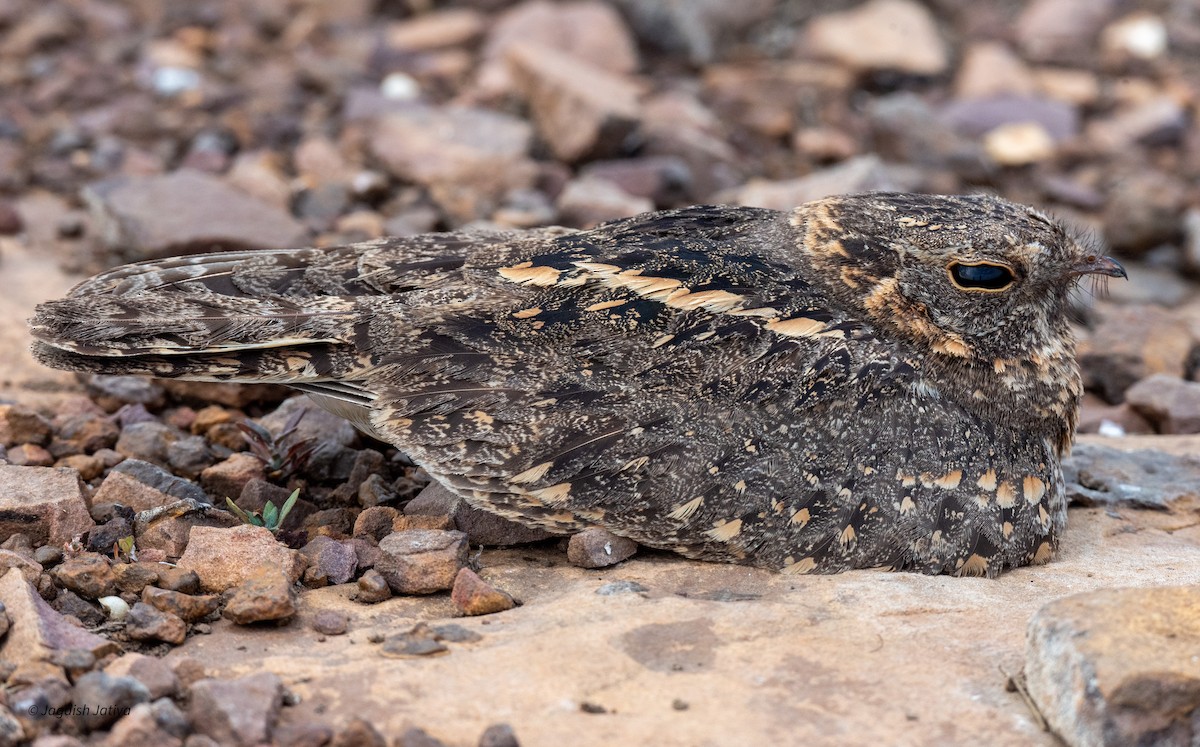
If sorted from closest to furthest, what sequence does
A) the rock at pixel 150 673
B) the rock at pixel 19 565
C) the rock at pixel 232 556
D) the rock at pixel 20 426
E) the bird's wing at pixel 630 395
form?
the rock at pixel 150 673, the rock at pixel 19 565, the rock at pixel 232 556, the bird's wing at pixel 630 395, the rock at pixel 20 426

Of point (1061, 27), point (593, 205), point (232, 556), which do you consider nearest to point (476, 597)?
point (232, 556)

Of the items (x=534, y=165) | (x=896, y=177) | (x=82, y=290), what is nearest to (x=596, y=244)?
(x=82, y=290)

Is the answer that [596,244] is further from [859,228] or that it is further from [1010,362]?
[1010,362]

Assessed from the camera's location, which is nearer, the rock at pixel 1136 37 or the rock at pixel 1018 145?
the rock at pixel 1018 145

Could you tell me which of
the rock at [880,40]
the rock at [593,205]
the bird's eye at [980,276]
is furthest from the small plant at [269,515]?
the rock at [880,40]

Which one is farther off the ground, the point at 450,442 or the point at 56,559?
the point at 450,442

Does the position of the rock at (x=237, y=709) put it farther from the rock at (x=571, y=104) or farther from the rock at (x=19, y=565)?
the rock at (x=571, y=104)
